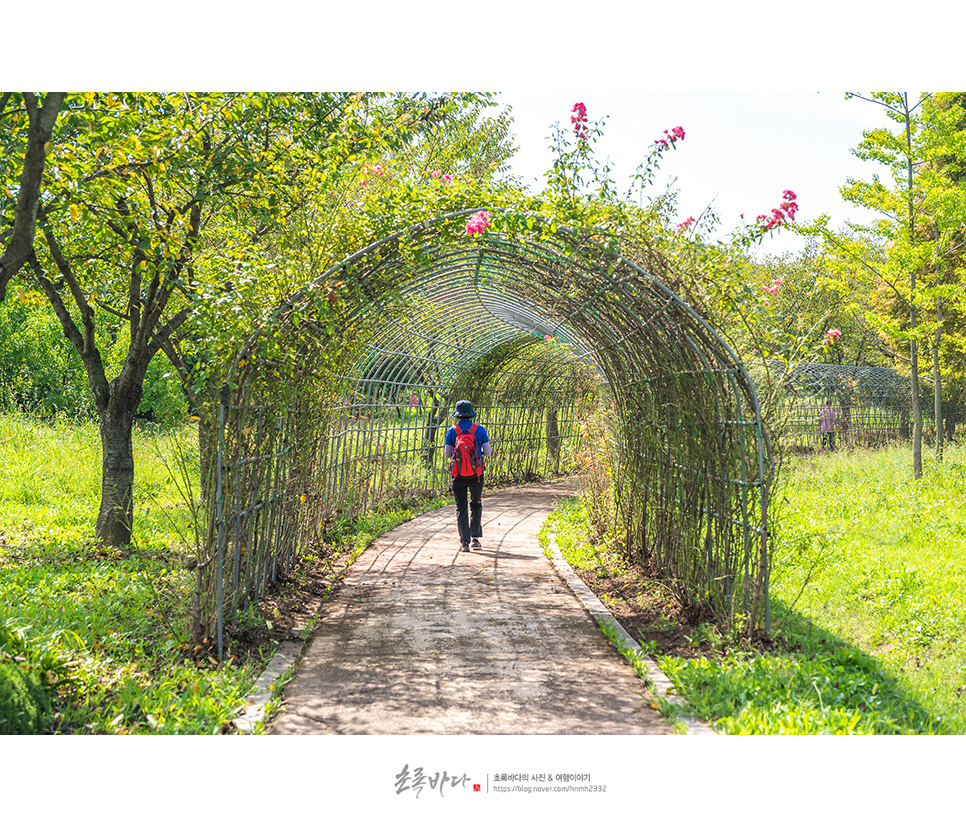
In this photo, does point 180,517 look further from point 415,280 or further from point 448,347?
point 448,347

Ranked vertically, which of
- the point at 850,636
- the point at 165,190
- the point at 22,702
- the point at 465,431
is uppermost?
the point at 165,190

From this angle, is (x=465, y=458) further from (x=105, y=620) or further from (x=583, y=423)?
(x=105, y=620)

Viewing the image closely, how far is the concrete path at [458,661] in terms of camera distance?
3826 mm

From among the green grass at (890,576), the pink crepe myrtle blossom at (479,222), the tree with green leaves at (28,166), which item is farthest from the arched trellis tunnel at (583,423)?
the tree with green leaves at (28,166)

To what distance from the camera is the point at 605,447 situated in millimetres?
8469

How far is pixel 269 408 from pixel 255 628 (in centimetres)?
160

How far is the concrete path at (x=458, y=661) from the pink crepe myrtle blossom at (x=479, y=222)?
290cm

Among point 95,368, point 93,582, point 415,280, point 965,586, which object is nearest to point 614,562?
point 965,586

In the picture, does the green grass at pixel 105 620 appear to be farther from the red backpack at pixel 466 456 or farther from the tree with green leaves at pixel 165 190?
the red backpack at pixel 466 456

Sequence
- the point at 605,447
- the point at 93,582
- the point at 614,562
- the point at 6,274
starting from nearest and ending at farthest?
the point at 6,274 < the point at 93,582 < the point at 614,562 < the point at 605,447

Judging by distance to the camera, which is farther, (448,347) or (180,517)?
(448,347)

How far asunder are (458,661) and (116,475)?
460 cm

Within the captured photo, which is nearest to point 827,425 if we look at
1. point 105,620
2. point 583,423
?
point 583,423

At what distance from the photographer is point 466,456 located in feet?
27.0
